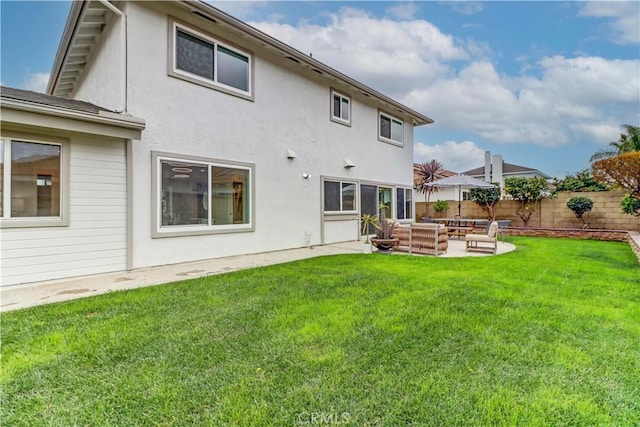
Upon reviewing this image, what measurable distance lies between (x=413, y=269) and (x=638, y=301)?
3.71 meters

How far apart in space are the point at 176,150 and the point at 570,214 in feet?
56.4

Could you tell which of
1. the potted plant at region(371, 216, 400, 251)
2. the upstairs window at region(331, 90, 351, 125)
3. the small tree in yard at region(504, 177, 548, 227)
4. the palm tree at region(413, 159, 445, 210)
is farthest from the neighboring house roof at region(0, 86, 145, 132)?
the palm tree at region(413, 159, 445, 210)

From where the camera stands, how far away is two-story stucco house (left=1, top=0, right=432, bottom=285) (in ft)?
20.6

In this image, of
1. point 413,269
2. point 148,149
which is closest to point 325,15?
point 148,149

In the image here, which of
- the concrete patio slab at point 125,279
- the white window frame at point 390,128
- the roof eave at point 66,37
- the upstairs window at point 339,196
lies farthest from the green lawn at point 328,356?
the white window frame at point 390,128

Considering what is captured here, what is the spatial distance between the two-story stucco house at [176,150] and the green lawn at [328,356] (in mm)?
2233

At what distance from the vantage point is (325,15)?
14234mm

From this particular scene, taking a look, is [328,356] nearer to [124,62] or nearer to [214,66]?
[124,62]

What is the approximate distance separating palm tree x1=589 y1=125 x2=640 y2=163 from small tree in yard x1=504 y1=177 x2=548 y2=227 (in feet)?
26.7

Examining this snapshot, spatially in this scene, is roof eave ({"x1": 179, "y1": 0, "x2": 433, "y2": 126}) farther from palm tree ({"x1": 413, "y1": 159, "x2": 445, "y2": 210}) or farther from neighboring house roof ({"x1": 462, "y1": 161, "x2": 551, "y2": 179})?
neighboring house roof ({"x1": 462, "y1": 161, "x2": 551, "y2": 179})

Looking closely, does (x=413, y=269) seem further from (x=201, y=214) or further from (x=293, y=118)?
(x=293, y=118)

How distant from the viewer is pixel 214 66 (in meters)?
8.58

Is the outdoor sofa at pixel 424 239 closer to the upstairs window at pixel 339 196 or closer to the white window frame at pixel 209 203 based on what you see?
the upstairs window at pixel 339 196

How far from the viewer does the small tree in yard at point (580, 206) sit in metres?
14.3
